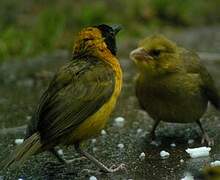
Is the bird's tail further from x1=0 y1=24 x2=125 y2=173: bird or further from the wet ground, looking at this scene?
the wet ground

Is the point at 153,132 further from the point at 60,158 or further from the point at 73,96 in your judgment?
the point at 73,96

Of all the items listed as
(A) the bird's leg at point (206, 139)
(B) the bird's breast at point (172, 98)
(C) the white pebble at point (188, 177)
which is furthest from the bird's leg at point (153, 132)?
(C) the white pebble at point (188, 177)

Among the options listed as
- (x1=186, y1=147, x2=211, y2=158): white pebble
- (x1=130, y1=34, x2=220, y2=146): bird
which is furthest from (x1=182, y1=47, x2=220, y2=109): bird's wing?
(x1=186, y1=147, x2=211, y2=158): white pebble

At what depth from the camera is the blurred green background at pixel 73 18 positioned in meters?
9.61

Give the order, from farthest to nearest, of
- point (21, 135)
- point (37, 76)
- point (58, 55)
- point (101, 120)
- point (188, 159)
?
1. point (58, 55)
2. point (37, 76)
3. point (21, 135)
4. point (188, 159)
5. point (101, 120)

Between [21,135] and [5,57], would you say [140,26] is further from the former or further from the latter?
[21,135]

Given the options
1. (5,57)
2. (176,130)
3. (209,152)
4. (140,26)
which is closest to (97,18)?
(140,26)

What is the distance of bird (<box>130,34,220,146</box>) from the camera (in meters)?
6.11

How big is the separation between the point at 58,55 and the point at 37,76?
0.95 metres

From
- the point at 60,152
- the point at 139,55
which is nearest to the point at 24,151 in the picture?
the point at 60,152

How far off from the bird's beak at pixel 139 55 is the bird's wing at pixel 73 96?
47 cm

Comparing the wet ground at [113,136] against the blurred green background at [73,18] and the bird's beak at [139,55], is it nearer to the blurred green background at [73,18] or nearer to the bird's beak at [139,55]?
the blurred green background at [73,18]

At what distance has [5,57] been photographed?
930 cm

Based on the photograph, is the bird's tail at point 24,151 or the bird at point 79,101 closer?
the bird's tail at point 24,151
